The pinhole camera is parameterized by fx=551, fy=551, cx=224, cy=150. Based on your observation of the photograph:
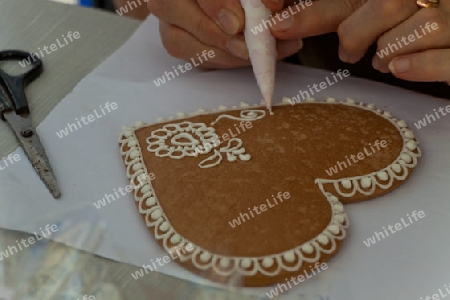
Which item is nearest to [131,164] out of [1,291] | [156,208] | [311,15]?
→ [156,208]

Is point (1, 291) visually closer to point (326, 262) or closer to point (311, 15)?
point (326, 262)

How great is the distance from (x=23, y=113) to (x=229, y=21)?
33 centimetres

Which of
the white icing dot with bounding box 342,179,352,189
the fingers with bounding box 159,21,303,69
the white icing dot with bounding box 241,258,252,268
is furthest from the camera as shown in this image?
the fingers with bounding box 159,21,303,69

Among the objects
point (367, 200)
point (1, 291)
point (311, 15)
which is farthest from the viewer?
point (311, 15)

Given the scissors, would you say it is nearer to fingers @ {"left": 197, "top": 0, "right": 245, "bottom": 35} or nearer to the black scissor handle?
the black scissor handle

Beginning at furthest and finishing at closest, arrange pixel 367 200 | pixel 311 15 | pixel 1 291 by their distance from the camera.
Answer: pixel 311 15 < pixel 367 200 < pixel 1 291

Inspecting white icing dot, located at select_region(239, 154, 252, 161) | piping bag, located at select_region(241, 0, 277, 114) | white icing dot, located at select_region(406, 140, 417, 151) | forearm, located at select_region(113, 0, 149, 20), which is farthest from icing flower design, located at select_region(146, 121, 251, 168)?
forearm, located at select_region(113, 0, 149, 20)

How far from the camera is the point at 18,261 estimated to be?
1.94 ft

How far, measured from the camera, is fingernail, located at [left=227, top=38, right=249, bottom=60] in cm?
83

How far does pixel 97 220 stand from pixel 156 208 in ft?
0.23

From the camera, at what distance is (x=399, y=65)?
2.48 feet

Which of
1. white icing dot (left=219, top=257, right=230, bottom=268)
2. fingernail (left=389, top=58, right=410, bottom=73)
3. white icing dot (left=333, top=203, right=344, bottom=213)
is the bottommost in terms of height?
white icing dot (left=333, top=203, right=344, bottom=213)

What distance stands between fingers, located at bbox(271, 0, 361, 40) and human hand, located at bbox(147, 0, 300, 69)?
0.05m

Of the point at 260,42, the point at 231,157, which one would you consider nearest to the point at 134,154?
the point at 231,157
